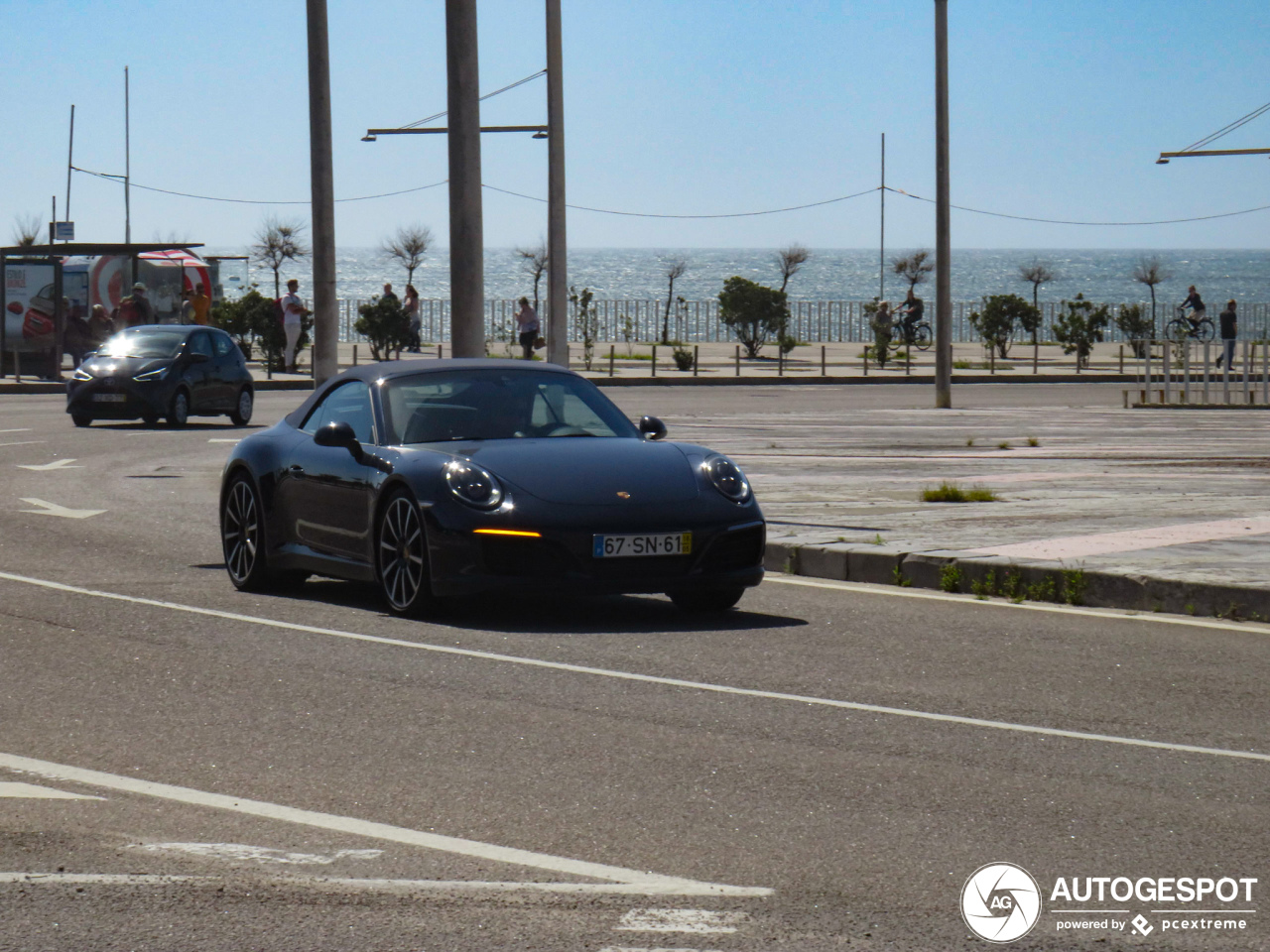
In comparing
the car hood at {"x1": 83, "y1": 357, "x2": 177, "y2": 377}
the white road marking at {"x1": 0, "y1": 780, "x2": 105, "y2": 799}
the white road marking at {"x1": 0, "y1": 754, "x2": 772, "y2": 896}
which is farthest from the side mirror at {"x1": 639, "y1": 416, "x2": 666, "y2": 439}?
the car hood at {"x1": 83, "y1": 357, "x2": 177, "y2": 377}

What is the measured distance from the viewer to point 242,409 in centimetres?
2720

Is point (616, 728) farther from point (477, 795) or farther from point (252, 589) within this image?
point (252, 589)

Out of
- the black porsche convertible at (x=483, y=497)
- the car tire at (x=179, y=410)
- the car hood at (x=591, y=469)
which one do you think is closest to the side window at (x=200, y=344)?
the car tire at (x=179, y=410)

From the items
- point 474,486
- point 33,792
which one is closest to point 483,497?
point 474,486

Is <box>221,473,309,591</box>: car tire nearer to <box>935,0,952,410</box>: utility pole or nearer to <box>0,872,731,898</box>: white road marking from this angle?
<box>0,872,731,898</box>: white road marking

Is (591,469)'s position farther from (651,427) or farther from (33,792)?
(33,792)

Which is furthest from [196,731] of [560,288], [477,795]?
[560,288]

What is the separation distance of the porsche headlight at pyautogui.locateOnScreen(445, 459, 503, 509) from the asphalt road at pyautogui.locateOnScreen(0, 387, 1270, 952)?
2.10 feet

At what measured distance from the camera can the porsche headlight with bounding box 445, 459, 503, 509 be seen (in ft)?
29.2

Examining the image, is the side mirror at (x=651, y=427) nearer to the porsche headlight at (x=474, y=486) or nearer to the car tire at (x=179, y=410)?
the porsche headlight at (x=474, y=486)

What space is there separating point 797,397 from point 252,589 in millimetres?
25495

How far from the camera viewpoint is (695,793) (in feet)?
18.2

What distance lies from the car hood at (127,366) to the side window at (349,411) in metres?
16.0

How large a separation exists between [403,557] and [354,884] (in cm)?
472
